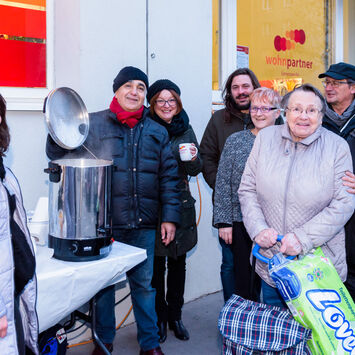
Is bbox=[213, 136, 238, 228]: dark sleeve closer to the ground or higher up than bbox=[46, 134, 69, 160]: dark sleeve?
closer to the ground

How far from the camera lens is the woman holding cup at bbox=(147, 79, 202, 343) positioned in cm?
294

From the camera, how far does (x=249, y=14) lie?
4.60 m

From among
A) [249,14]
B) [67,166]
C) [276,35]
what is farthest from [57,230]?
[276,35]

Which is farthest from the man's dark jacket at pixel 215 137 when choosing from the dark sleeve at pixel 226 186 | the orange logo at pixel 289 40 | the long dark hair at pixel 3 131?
the orange logo at pixel 289 40

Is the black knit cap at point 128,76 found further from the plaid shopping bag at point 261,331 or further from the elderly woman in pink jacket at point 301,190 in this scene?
the plaid shopping bag at point 261,331

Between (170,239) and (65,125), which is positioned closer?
(65,125)

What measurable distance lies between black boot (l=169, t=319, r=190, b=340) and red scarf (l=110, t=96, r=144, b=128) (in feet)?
4.73

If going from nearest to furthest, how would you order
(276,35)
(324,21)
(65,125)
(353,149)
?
1. (65,125)
2. (353,149)
3. (276,35)
4. (324,21)

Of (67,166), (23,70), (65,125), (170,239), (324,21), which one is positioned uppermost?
(324,21)

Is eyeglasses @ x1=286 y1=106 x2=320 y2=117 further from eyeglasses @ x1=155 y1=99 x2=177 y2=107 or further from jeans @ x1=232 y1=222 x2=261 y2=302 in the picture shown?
eyeglasses @ x1=155 y1=99 x2=177 y2=107

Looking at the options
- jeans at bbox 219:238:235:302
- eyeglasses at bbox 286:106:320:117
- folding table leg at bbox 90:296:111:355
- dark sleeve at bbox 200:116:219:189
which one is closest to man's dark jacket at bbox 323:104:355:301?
eyeglasses at bbox 286:106:320:117

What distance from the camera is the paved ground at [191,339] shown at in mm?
3012

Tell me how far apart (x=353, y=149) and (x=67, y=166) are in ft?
5.21

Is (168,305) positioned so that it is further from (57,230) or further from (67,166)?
(67,166)
